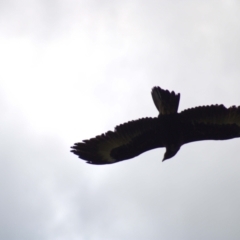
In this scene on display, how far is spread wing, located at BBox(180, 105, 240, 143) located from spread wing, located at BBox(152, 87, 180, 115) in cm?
37

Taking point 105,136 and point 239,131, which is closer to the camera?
point 239,131

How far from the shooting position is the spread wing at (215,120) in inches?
336

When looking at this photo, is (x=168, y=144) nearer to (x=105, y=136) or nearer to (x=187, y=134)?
(x=187, y=134)

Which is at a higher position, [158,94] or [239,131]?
[158,94]

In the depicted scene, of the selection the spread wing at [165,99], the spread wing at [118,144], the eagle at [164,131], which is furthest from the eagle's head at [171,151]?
the spread wing at [165,99]

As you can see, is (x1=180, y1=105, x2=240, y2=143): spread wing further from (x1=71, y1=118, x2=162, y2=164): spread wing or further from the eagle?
(x1=71, y1=118, x2=162, y2=164): spread wing

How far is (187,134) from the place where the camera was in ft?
29.2

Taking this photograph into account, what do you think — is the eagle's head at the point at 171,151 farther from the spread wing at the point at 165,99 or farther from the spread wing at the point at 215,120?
the spread wing at the point at 165,99

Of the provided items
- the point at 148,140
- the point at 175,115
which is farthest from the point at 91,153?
the point at 175,115

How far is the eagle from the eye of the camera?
8508 millimetres

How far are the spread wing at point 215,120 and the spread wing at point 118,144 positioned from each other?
32.7 inches

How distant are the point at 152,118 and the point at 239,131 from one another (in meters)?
1.79

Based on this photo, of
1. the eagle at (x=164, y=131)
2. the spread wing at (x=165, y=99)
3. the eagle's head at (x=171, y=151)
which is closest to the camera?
the spread wing at (x=165, y=99)

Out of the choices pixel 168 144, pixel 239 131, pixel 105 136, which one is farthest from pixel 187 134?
pixel 105 136
